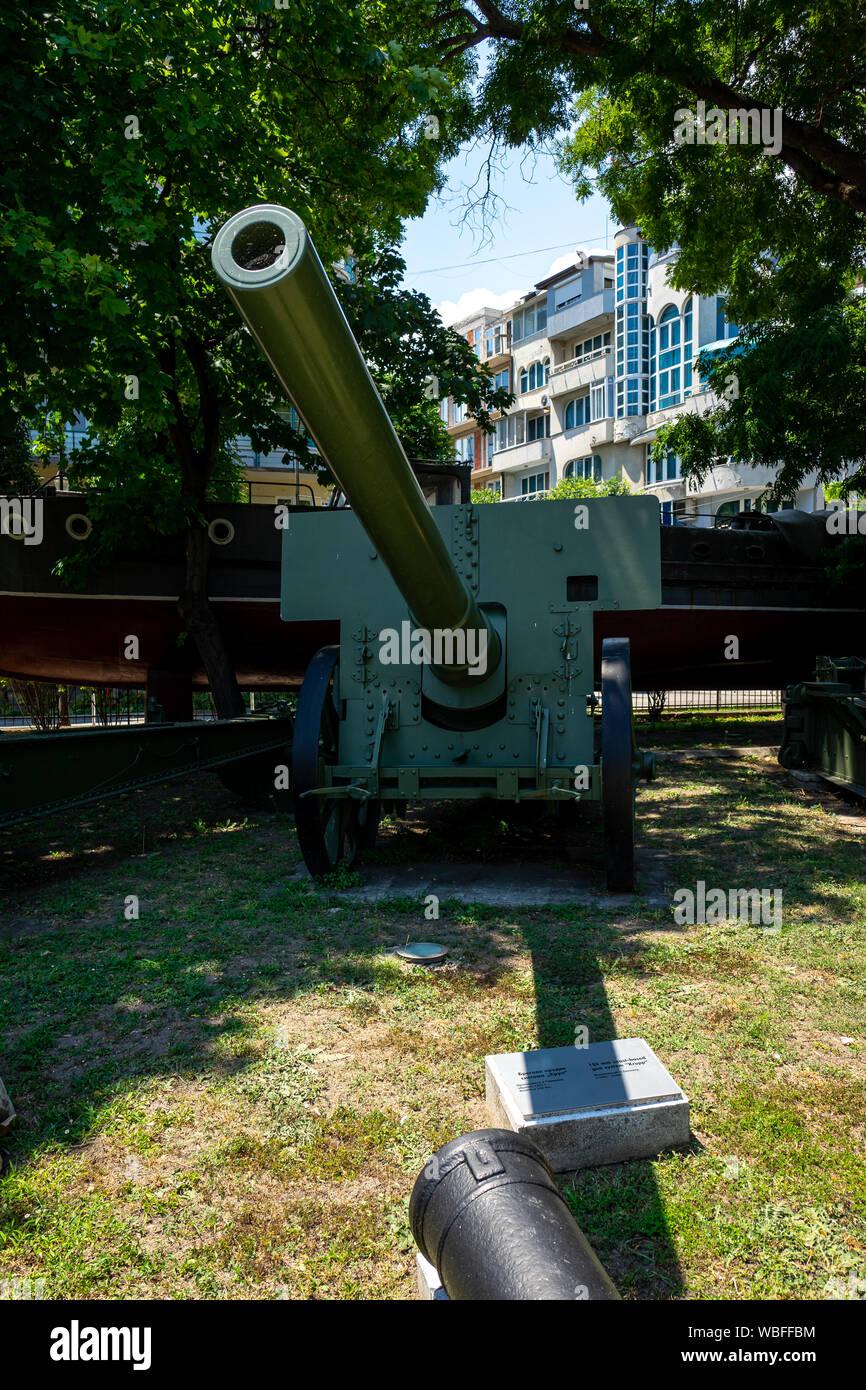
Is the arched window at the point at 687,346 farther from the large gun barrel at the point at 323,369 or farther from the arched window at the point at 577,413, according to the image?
the large gun barrel at the point at 323,369

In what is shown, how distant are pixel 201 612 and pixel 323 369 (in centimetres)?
817

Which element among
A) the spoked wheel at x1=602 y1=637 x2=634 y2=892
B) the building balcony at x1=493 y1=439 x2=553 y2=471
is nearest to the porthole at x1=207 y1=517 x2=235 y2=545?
the spoked wheel at x1=602 y1=637 x2=634 y2=892

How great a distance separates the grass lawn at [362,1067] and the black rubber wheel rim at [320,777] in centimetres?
29

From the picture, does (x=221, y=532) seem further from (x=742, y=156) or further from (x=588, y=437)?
(x=588, y=437)

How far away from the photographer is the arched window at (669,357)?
30719 mm

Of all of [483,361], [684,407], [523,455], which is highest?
[483,361]

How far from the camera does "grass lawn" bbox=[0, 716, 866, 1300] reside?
2.29m

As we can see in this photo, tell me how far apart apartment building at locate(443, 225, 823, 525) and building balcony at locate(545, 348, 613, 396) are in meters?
0.04

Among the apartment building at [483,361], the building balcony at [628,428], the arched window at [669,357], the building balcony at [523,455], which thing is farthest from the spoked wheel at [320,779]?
the apartment building at [483,361]

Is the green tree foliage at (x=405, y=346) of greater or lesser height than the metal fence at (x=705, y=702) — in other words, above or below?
above

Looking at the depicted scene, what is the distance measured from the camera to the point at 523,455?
38.9 meters
